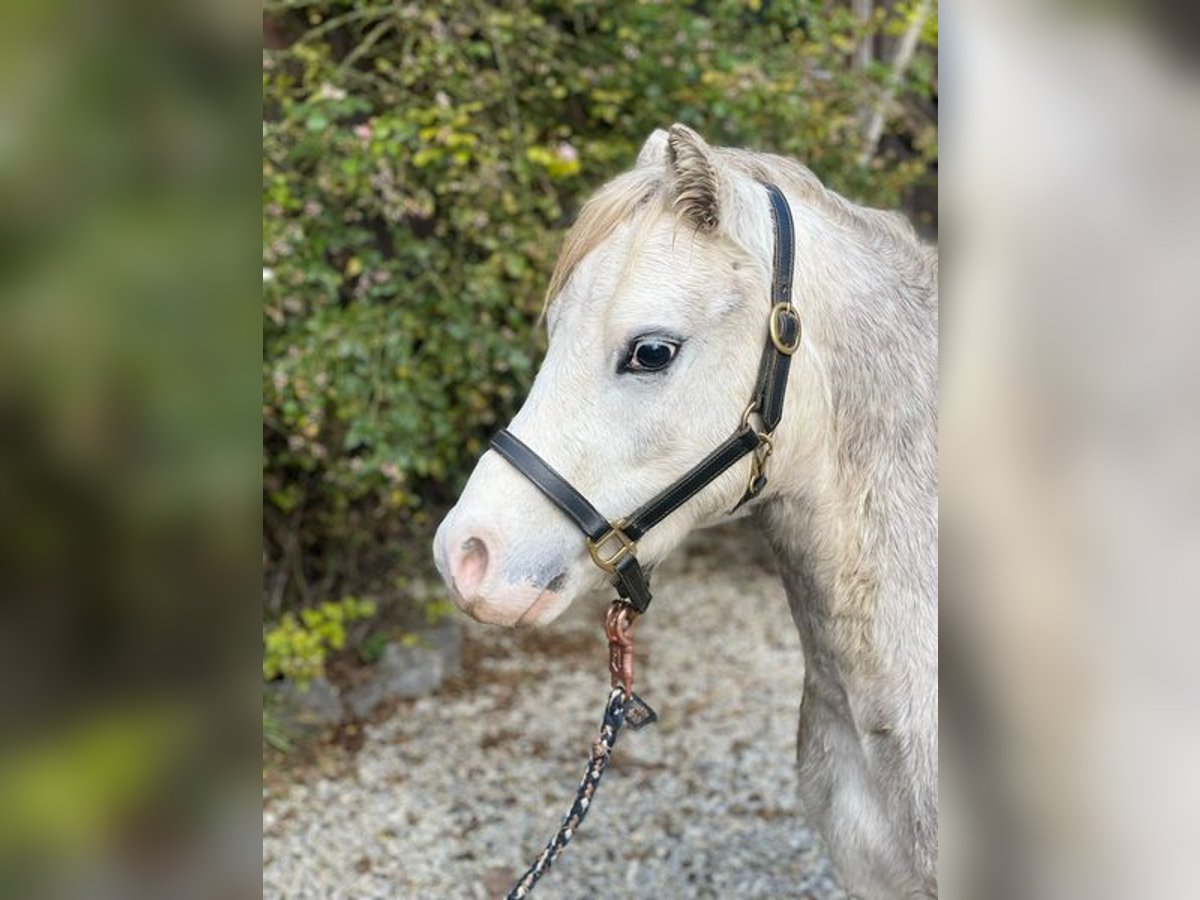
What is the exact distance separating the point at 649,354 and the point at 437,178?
2.45 metres

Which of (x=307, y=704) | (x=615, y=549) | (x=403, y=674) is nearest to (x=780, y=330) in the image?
(x=615, y=549)

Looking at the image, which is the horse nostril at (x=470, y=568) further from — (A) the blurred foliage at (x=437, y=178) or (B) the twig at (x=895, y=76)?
(B) the twig at (x=895, y=76)

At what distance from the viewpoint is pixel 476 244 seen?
3.88 metres

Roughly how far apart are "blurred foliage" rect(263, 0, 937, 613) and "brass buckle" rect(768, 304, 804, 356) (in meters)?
2.12

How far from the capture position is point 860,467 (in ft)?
5.00

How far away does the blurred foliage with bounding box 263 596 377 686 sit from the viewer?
3.44 metres

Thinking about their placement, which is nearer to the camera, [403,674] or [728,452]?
[728,452]

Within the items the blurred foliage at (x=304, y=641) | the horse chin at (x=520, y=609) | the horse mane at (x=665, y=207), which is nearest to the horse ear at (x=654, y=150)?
the horse mane at (x=665, y=207)

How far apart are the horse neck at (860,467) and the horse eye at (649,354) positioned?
0.63 ft

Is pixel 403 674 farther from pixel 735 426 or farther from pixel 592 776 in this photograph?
pixel 735 426
